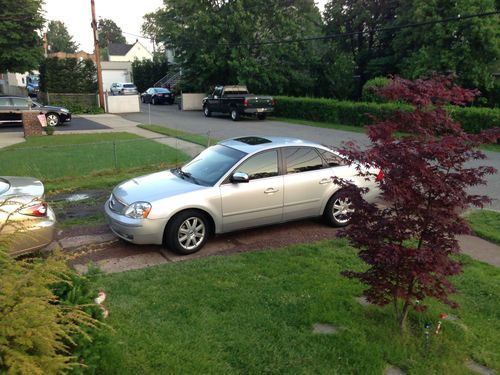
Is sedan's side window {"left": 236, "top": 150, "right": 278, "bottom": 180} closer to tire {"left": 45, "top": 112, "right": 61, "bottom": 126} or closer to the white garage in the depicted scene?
tire {"left": 45, "top": 112, "right": 61, "bottom": 126}

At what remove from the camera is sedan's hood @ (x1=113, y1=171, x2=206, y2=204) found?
20.0ft

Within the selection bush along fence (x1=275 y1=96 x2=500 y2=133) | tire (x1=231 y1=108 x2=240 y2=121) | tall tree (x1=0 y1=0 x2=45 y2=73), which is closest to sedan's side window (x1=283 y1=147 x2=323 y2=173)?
bush along fence (x1=275 y1=96 x2=500 y2=133)

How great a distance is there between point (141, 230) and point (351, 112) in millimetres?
18313

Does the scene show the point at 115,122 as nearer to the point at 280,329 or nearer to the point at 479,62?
the point at 479,62

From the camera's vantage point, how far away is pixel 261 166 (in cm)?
668

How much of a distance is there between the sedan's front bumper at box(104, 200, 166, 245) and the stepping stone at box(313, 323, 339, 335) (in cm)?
266

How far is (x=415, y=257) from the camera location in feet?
11.7

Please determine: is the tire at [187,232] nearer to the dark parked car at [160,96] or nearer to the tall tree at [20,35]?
the tall tree at [20,35]

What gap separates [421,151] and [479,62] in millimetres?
22334

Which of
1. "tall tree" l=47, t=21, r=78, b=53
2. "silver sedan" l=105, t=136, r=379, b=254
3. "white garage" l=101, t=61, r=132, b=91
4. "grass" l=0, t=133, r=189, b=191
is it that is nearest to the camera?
"silver sedan" l=105, t=136, r=379, b=254

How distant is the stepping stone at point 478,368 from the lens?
11.8ft

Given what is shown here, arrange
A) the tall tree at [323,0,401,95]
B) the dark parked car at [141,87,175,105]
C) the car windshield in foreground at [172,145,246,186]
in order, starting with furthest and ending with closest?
the dark parked car at [141,87,175,105] < the tall tree at [323,0,401,95] < the car windshield in foreground at [172,145,246,186]

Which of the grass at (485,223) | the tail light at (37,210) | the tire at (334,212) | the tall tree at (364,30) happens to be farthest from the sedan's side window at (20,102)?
the grass at (485,223)

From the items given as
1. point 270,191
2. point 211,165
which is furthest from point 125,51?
point 270,191
